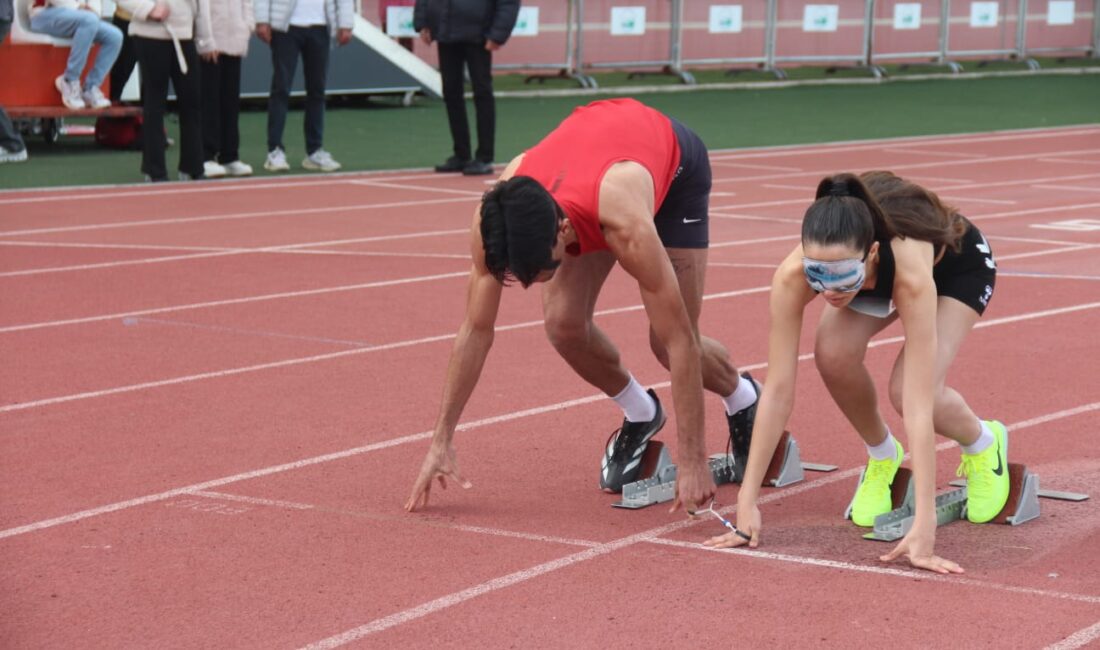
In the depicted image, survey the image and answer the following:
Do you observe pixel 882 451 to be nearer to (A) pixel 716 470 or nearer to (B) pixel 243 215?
(A) pixel 716 470

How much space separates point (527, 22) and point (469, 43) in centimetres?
1011

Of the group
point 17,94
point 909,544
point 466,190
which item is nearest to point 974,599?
point 909,544

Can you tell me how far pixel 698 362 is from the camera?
5.04 meters

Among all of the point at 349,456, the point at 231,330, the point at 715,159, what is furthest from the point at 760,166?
the point at 349,456

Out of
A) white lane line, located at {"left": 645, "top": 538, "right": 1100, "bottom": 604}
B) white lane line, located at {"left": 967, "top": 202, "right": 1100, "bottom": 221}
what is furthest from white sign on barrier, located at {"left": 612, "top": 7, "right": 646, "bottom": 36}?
white lane line, located at {"left": 645, "top": 538, "right": 1100, "bottom": 604}

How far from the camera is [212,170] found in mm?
14969

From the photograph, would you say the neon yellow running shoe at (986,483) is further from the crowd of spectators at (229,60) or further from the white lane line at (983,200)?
the crowd of spectators at (229,60)

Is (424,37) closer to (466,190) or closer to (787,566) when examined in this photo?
(466,190)

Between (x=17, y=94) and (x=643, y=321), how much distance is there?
377 inches

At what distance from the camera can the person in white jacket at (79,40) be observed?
52.6 feet

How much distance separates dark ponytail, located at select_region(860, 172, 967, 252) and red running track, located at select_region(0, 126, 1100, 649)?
3.04 ft

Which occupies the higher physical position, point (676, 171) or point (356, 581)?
point (676, 171)

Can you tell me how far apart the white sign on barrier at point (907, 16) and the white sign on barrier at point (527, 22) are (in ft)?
24.1

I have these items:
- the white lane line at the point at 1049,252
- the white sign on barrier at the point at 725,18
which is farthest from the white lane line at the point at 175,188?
the white sign on barrier at the point at 725,18
